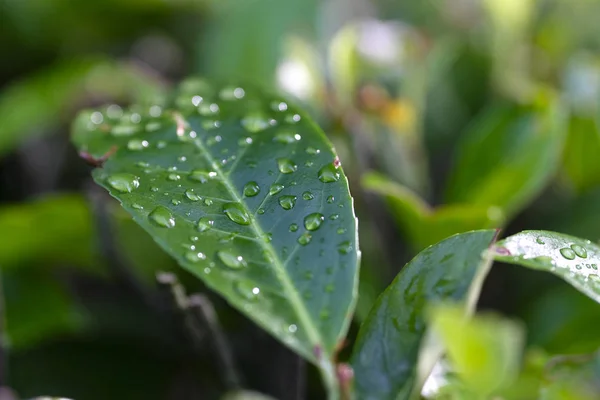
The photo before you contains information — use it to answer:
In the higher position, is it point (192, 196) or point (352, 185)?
point (192, 196)

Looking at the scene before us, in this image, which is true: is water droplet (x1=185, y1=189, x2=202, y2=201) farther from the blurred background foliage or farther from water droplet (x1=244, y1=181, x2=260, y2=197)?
the blurred background foliage

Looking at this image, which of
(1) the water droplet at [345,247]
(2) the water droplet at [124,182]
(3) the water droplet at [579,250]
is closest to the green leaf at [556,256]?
(3) the water droplet at [579,250]

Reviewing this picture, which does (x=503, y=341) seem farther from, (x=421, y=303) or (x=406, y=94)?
(x=406, y=94)

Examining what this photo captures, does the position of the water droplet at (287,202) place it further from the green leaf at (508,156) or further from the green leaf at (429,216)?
the green leaf at (508,156)

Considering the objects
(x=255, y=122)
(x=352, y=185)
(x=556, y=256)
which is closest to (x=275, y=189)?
(x=255, y=122)

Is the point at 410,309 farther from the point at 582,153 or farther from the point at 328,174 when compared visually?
the point at 582,153

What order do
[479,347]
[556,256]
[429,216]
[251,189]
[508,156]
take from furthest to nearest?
[508,156] < [429,216] < [251,189] < [556,256] < [479,347]
